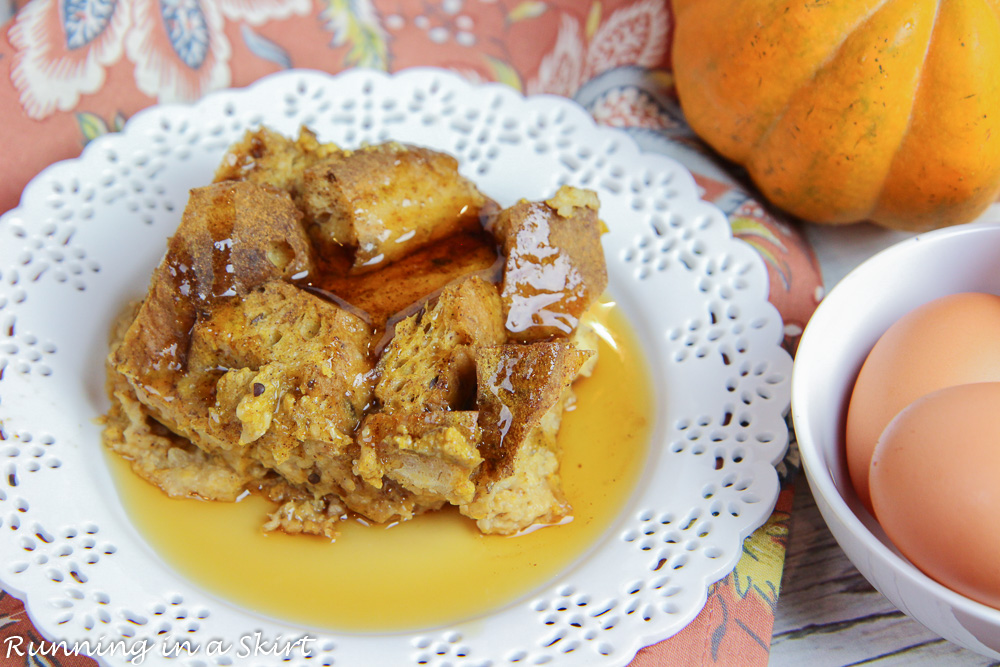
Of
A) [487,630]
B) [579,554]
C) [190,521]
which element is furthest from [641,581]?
[190,521]

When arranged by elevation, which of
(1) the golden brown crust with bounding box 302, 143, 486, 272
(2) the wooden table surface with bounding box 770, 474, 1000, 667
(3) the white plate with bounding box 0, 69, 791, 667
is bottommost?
(2) the wooden table surface with bounding box 770, 474, 1000, 667

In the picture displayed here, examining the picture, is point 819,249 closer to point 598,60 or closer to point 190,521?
point 598,60

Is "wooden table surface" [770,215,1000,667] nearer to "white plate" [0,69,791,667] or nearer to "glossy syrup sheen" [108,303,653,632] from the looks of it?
"white plate" [0,69,791,667]

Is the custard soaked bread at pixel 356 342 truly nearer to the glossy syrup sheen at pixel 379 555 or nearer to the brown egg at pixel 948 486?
the glossy syrup sheen at pixel 379 555

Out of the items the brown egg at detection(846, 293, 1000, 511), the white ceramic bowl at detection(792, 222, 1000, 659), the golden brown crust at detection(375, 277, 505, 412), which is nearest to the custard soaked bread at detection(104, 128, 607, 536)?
the golden brown crust at detection(375, 277, 505, 412)

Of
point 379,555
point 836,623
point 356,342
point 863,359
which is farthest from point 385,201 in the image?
point 836,623

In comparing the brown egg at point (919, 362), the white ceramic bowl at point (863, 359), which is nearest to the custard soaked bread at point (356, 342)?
the white ceramic bowl at point (863, 359)

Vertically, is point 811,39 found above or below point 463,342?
above

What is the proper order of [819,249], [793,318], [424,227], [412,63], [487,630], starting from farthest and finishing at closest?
[412,63] < [819,249] < [793,318] < [424,227] < [487,630]
